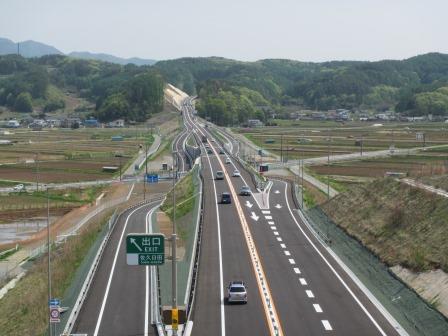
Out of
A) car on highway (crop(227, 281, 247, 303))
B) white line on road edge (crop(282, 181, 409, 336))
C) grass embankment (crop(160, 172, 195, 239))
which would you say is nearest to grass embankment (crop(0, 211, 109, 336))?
grass embankment (crop(160, 172, 195, 239))

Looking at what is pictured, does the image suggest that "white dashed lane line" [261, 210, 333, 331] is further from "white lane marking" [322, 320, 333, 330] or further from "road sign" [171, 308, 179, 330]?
"road sign" [171, 308, 179, 330]

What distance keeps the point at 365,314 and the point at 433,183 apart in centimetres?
2318

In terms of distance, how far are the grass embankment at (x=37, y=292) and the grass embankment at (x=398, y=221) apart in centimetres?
1958

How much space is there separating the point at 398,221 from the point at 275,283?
12.3 meters

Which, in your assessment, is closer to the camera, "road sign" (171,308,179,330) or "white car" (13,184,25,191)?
"road sign" (171,308,179,330)

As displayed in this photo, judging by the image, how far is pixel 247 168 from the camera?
10662 cm

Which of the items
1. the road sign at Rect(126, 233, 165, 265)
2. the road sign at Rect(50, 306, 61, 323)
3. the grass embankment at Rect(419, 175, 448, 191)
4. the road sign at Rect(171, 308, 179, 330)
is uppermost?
the road sign at Rect(126, 233, 165, 265)

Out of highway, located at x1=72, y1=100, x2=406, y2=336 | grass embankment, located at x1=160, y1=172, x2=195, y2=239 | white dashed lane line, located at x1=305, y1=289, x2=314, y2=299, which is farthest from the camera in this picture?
grass embankment, located at x1=160, y1=172, x2=195, y2=239

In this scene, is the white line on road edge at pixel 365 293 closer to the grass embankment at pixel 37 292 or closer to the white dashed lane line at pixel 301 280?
the white dashed lane line at pixel 301 280

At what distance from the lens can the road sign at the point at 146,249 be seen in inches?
1031

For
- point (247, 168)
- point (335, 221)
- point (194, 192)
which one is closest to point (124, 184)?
point (247, 168)

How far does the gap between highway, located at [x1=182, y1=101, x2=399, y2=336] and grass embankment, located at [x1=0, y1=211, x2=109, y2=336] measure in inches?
343

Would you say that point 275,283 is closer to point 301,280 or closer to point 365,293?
point 301,280

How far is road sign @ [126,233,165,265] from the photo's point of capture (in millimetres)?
26188
